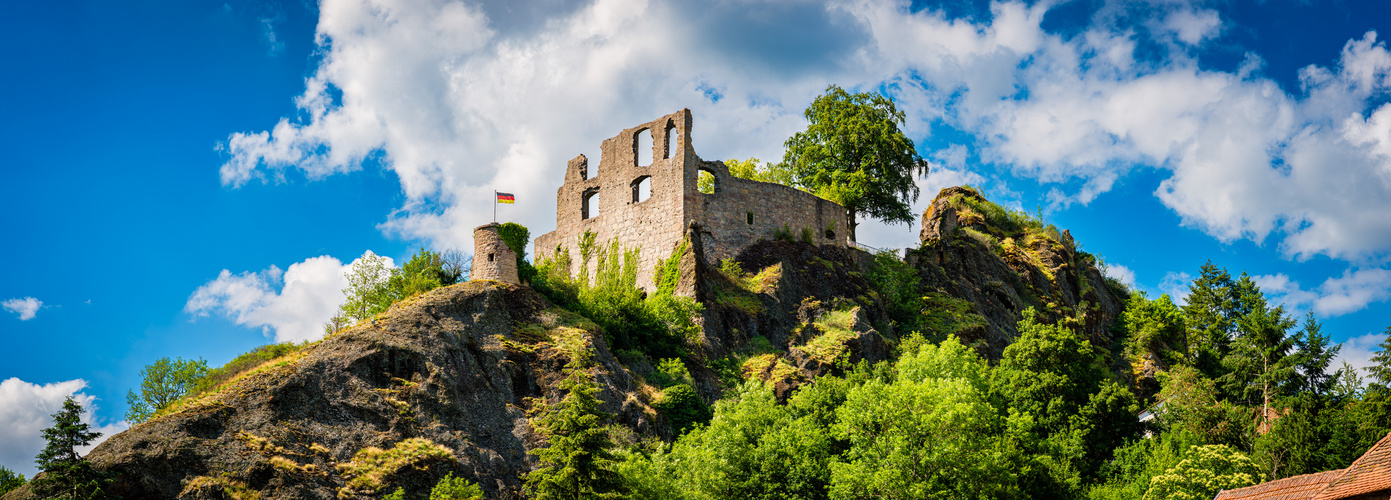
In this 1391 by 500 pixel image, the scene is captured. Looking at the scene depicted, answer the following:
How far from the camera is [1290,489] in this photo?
30062 millimetres

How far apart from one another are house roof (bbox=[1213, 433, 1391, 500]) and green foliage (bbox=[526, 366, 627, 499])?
17.5 metres

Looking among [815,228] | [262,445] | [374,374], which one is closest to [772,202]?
[815,228]

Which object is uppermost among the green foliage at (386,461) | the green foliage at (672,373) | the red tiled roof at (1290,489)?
the green foliage at (672,373)

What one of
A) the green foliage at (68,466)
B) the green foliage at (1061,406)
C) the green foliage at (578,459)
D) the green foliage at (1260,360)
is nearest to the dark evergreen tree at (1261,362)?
the green foliage at (1260,360)

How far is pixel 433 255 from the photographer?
45.9 meters

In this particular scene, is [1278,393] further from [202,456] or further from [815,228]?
[202,456]

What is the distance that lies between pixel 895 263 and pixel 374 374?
89.6ft

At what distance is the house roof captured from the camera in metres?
27.5

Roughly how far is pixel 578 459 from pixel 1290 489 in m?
19.2

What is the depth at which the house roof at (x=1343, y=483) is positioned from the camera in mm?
27500

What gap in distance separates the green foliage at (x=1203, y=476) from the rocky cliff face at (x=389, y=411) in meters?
17.7

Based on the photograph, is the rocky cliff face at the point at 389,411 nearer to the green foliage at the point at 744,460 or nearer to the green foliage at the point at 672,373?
the green foliage at the point at 672,373

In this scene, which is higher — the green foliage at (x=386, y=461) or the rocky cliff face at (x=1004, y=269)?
the rocky cliff face at (x=1004, y=269)

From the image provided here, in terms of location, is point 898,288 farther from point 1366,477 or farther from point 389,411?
point 389,411
